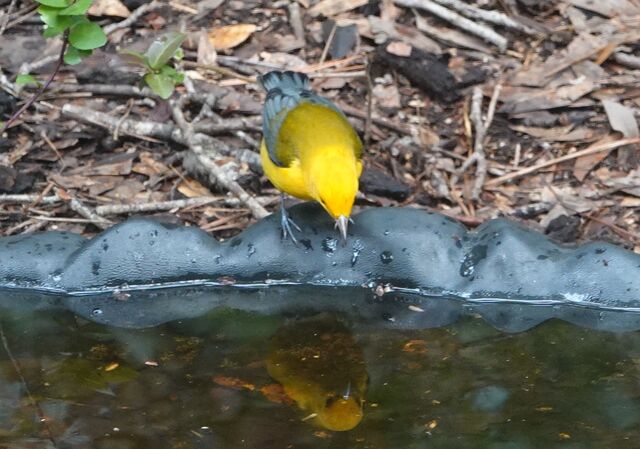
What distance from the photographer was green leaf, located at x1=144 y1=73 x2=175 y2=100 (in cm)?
517

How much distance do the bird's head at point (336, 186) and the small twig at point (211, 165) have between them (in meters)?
0.86

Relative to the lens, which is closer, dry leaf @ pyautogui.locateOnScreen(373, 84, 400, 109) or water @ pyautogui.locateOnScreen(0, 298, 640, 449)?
water @ pyautogui.locateOnScreen(0, 298, 640, 449)

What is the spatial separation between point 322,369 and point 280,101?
1.67 m

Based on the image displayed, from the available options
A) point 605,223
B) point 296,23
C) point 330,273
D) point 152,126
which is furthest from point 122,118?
point 605,223

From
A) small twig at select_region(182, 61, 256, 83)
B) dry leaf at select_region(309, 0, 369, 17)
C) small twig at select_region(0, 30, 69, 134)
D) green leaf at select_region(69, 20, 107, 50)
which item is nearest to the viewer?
green leaf at select_region(69, 20, 107, 50)

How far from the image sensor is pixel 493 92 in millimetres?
6598

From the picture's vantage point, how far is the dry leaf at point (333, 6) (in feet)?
23.7

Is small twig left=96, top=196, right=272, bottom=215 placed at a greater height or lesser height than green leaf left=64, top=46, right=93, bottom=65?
lesser

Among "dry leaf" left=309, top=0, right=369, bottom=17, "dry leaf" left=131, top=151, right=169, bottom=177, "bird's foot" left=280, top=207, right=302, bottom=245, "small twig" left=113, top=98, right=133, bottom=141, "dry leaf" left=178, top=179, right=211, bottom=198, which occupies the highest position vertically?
"bird's foot" left=280, top=207, right=302, bottom=245

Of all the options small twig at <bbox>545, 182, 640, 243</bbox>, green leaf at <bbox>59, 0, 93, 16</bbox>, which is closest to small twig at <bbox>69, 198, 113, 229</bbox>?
green leaf at <bbox>59, 0, 93, 16</bbox>

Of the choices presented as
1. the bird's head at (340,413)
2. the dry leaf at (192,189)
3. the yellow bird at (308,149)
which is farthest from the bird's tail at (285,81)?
the bird's head at (340,413)

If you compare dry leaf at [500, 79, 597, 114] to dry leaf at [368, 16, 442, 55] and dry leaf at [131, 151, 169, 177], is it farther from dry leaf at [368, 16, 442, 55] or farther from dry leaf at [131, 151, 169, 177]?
dry leaf at [131, 151, 169, 177]

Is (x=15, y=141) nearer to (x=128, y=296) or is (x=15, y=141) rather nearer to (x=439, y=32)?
(x=128, y=296)

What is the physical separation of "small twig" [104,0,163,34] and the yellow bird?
177 centimetres
